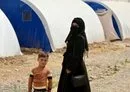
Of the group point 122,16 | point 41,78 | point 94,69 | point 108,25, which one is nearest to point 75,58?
point 41,78

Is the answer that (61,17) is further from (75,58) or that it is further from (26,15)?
(75,58)

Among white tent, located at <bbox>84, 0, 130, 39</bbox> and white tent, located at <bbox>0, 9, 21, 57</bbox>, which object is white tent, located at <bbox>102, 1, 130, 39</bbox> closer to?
white tent, located at <bbox>84, 0, 130, 39</bbox>

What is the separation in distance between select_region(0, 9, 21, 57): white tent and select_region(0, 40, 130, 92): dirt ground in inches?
14.7

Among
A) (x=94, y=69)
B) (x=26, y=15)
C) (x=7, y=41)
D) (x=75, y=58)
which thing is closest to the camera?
(x=75, y=58)

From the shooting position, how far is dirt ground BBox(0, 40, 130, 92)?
9.95 meters

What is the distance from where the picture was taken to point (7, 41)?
15.2m

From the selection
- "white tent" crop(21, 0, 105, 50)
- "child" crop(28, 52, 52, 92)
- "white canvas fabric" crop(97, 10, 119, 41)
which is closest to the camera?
"child" crop(28, 52, 52, 92)

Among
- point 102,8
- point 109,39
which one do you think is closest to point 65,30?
point 109,39

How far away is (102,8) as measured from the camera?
2469 cm

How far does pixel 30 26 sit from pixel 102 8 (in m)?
7.96

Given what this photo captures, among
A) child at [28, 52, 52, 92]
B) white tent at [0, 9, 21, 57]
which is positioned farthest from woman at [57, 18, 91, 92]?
white tent at [0, 9, 21, 57]

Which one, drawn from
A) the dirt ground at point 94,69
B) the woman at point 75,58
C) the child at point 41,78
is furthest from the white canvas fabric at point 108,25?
the child at point 41,78

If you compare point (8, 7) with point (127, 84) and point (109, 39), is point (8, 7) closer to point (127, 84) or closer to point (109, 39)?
point (109, 39)

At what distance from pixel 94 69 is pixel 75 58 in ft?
22.8
